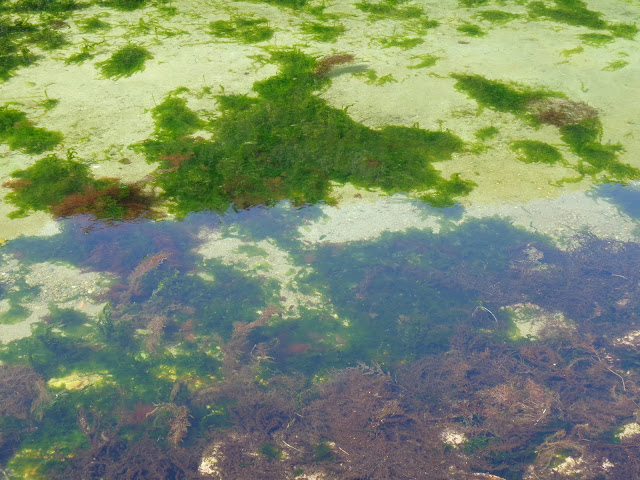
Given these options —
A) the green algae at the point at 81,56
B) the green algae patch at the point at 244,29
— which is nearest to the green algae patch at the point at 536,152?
the green algae patch at the point at 244,29

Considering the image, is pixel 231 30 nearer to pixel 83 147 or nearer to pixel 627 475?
pixel 83 147

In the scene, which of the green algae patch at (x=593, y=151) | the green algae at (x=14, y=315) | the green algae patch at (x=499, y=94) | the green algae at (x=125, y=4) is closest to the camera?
the green algae at (x=14, y=315)

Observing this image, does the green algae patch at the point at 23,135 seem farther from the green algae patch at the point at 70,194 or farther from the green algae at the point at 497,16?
the green algae at the point at 497,16

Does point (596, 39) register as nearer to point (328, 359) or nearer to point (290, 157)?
point (290, 157)

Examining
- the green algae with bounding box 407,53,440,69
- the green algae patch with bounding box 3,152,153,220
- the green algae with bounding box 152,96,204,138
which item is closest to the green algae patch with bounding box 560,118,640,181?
the green algae with bounding box 407,53,440,69

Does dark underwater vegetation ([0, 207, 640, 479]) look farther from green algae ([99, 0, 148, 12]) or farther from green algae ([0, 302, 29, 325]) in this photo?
green algae ([99, 0, 148, 12])

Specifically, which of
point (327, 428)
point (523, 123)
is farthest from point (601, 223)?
point (327, 428)

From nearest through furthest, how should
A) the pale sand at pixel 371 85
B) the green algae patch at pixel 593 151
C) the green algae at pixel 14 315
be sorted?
the green algae at pixel 14 315 < the pale sand at pixel 371 85 < the green algae patch at pixel 593 151
